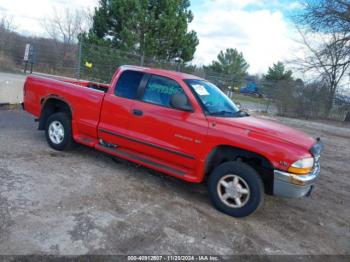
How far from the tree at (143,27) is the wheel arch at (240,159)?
1517cm

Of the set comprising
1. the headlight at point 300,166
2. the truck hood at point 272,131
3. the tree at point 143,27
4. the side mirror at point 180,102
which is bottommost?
the headlight at point 300,166

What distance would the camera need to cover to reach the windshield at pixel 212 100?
5261 mm

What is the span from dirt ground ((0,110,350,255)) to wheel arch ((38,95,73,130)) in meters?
0.54

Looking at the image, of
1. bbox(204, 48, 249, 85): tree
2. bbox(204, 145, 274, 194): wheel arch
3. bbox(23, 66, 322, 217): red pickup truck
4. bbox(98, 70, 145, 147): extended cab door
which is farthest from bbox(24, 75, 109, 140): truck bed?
bbox(204, 48, 249, 85): tree

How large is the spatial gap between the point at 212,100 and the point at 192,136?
842 millimetres

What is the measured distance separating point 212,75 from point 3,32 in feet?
46.7

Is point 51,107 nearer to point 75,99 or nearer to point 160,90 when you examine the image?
point 75,99

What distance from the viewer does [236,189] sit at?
4.72m

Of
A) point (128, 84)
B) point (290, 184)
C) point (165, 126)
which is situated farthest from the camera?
point (128, 84)

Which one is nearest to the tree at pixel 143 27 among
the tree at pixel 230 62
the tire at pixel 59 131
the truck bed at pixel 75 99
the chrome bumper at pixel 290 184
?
the truck bed at pixel 75 99

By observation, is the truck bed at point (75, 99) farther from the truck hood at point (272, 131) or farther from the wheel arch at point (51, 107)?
the truck hood at point (272, 131)

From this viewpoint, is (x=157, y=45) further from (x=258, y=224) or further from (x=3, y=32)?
(x=258, y=224)

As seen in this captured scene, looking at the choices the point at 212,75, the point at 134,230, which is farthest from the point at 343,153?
the point at 212,75

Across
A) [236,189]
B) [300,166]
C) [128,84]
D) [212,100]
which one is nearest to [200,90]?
[212,100]
